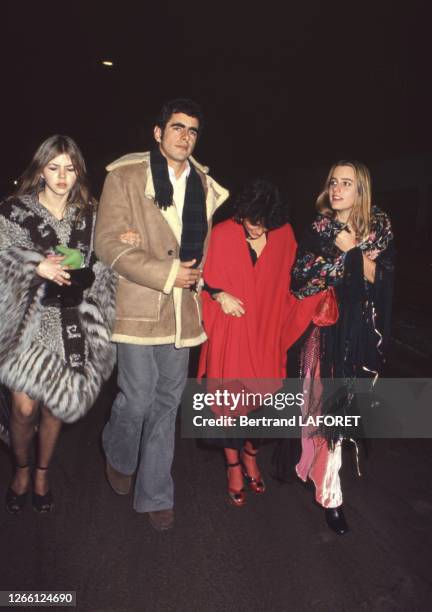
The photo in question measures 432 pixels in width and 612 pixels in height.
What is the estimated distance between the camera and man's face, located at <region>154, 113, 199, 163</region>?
2477 mm

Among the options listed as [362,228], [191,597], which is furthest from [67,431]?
[362,228]

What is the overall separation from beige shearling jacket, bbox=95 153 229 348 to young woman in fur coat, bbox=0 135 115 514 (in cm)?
14

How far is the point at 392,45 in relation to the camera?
30.8ft

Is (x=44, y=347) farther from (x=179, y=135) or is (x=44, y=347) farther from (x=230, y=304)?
(x=179, y=135)

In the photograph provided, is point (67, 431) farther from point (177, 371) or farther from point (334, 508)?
point (334, 508)

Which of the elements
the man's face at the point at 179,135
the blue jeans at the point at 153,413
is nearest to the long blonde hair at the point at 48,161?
the man's face at the point at 179,135

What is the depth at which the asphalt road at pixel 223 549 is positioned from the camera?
2.16 meters

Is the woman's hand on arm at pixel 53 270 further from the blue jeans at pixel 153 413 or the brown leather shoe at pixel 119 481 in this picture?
the brown leather shoe at pixel 119 481

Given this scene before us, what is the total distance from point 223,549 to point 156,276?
4.72 feet

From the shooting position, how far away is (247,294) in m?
2.83

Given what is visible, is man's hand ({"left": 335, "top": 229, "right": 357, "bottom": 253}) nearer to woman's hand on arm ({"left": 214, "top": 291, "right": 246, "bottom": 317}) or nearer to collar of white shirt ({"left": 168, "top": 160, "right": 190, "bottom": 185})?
woman's hand on arm ({"left": 214, "top": 291, "right": 246, "bottom": 317})

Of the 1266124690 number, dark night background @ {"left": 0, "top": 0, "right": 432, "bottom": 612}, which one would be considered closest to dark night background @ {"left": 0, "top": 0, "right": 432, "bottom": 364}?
dark night background @ {"left": 0, "top": 0, "right": 432, "bottom": 612}

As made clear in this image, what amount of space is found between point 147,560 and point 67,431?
5.83 ft

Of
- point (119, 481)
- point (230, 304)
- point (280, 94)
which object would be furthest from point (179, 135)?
point (280, 94)
